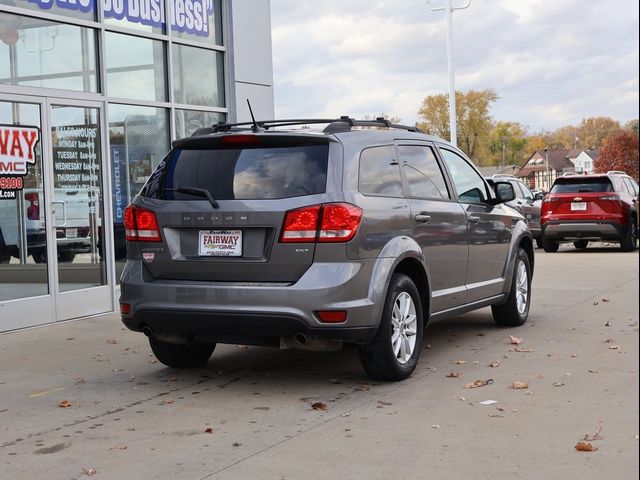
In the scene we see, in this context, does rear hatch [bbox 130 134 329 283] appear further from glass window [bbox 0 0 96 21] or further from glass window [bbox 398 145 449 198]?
glass window [bbox 0 0 96 21]

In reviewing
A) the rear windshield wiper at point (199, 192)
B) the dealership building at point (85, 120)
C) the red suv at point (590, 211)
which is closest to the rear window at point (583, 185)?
the red suv at point (590, 211)

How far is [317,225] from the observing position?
599cm

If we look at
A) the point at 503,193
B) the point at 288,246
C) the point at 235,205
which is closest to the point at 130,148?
the point at 503,193

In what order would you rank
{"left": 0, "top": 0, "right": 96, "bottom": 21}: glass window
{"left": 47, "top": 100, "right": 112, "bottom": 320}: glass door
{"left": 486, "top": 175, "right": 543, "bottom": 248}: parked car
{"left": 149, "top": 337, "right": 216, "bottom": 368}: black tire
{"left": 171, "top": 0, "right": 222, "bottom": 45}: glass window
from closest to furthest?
1. {"left": 149, "top": 337, "right": 216, "bottom": 368}: black tire
2. {"left": 0, "top": 0, "right": 96, "bottom": 21}: glass window
3. {"left": 47, "top": 100, "right": 112, "bottom": 320}: glass door
4. {"left": 171, "top": 0, "right": 222, "bottom": 45}: glass window
5. {"left": 486, "top": 175, "right": 543, "bottom": 248}: parked car

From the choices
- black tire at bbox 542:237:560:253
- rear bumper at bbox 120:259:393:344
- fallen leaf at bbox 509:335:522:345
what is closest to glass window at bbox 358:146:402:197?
rear bumper at bbox 120:259:393:344

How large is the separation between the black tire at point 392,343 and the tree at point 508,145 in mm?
99115

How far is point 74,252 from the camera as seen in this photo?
1038 centimetres

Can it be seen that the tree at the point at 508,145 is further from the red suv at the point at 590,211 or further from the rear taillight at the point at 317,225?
the rear taillight at the point at 317,225

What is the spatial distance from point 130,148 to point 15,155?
1.87 m

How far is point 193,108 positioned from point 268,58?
180 centimetres

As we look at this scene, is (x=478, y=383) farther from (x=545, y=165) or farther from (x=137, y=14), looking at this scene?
(x=545, y=165)

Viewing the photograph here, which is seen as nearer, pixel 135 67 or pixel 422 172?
pixel 422 172

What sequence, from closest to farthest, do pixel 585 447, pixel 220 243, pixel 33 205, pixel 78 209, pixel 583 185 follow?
pixel 585 447
pixel 220 243
pixel 33 205
pixel 78 209
pixel 583 185

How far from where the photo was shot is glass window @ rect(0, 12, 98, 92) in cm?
967
